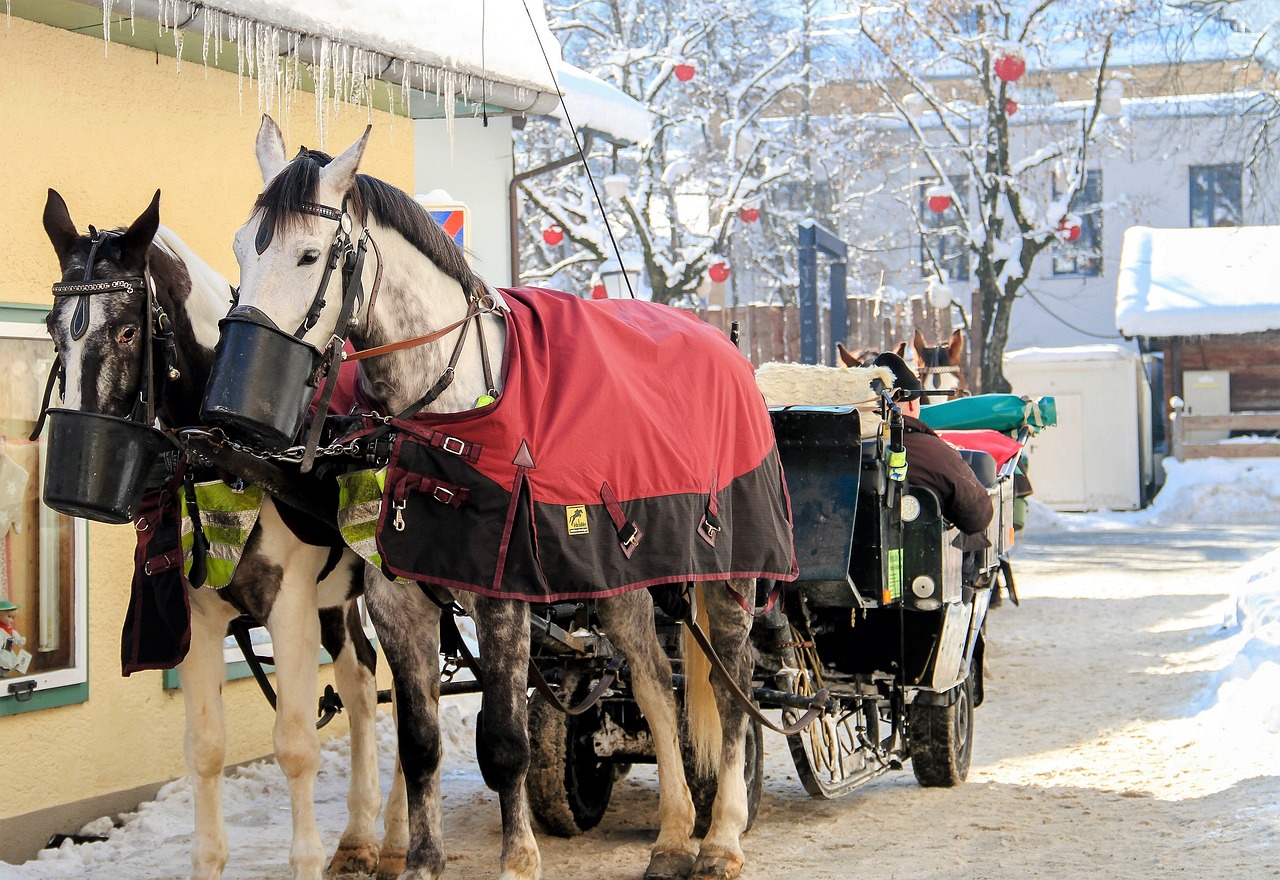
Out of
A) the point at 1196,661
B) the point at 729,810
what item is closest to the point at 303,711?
the point at 729,810

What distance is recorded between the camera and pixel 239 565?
425 cm

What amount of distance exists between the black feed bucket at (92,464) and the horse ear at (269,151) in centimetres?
80

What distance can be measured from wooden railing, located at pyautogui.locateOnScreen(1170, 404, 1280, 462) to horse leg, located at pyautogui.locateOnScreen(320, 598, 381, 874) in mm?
19576

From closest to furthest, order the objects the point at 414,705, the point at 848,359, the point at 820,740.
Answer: the point at 414,705
the point at 820,740
the point at 848,359

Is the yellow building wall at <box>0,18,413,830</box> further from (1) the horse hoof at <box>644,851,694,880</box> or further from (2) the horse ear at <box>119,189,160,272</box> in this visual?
(1) the horse hoof at <box>644,851,694,880</box>

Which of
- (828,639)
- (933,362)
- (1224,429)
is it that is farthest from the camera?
(1224,429)

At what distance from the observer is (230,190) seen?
6602 millimetres

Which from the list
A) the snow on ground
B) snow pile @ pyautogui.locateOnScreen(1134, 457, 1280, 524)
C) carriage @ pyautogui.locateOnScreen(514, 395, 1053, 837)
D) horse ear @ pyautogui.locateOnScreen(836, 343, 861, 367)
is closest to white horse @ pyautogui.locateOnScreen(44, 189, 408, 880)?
the snow on ground

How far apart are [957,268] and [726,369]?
2599cm

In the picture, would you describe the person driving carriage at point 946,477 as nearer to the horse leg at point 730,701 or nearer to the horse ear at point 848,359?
the horse leg at point 730,701

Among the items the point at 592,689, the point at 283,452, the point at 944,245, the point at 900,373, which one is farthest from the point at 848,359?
the point at 944,245

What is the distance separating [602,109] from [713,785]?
7.92 m

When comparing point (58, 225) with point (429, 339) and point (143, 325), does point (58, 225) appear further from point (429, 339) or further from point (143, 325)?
point (429, 339)

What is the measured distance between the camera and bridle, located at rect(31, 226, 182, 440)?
389 centimetres
